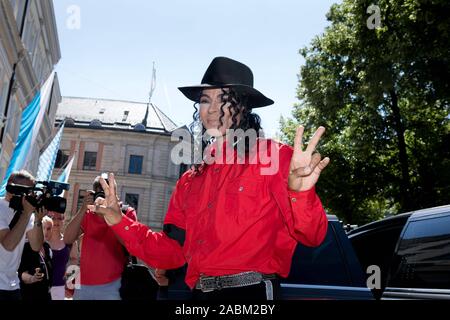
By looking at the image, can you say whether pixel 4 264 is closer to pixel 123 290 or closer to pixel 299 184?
pixel 123 290

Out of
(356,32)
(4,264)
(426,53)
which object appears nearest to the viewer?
(4,264)

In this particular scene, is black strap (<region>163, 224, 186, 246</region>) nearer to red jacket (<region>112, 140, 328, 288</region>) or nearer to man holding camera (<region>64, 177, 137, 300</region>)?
red jacket (<region>112, 140, 328, 288</region>)

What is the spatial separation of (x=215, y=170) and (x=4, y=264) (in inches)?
108

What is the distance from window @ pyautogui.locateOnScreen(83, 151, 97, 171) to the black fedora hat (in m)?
47.6

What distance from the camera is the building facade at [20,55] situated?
2006 centimetres

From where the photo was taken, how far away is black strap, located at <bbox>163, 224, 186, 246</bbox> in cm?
265

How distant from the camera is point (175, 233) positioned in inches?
105

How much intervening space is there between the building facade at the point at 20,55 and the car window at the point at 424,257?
17850 millimetres

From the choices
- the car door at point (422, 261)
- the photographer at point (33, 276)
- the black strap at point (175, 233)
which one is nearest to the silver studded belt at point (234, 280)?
the black strap at point (175, 233)

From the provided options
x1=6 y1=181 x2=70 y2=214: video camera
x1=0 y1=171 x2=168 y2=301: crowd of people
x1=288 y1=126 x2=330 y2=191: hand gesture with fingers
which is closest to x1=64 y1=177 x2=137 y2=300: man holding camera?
x1=0 y1=171 x2=168 y2=301: crowd of people

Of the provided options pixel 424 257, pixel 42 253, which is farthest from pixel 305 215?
pixel 42 253

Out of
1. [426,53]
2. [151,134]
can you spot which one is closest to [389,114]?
[426,53]

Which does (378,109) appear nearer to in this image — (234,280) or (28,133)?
(28,133)

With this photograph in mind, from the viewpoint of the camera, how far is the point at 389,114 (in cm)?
2147
